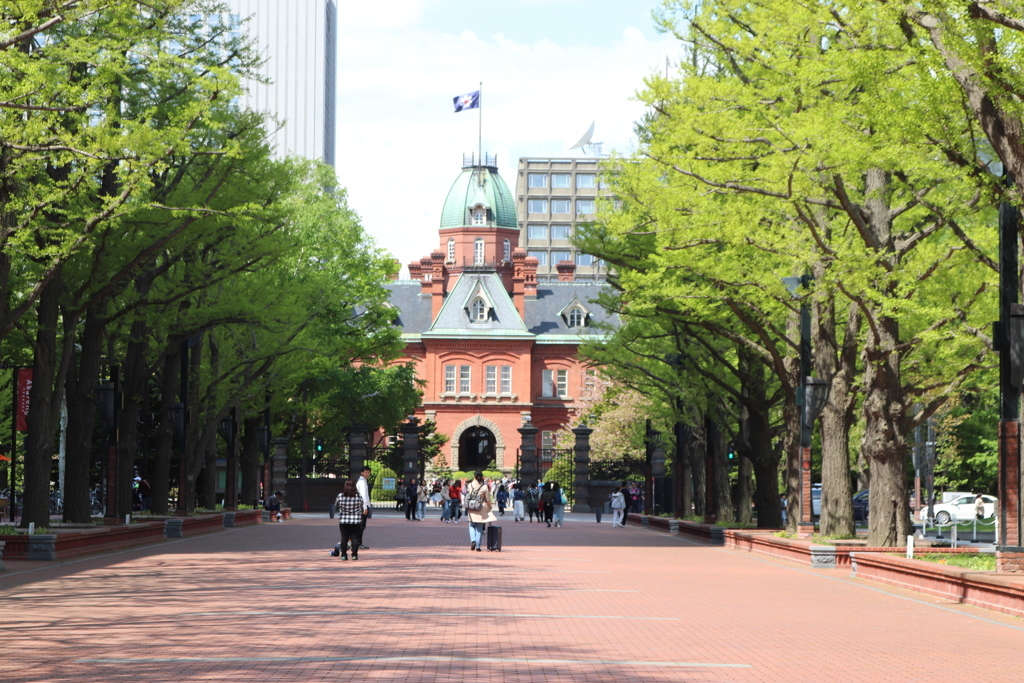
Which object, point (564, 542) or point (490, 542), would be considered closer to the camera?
point (490, 542)

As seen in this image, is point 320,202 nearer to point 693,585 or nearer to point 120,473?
point 120,473

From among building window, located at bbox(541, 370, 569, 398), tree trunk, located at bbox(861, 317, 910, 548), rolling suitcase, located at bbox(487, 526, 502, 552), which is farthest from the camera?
building window, located at bbox(541, 370, 569, 398)

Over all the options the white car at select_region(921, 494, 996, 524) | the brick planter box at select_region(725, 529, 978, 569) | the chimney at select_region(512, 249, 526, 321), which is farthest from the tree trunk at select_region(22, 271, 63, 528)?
the chimney at select_region(512, 249, 526, 321)

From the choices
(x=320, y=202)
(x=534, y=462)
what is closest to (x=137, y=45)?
(x=320, y=202)

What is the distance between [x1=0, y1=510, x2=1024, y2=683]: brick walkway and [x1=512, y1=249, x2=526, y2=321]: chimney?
232ft

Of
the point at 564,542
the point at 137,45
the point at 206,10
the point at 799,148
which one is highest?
the point at 206,10

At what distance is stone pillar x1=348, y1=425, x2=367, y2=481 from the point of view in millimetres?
56531

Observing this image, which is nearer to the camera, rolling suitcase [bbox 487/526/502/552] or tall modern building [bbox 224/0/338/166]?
rolling suitcase [bbox 487/526/502/552]

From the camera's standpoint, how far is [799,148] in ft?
62.8

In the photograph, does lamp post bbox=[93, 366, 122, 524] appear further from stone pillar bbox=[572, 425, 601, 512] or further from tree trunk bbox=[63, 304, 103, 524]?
stone pillar bbox=[572, 425, 601, 512]

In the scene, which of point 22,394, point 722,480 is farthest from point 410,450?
point 22,394

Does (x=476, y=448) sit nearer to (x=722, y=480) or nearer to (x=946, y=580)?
(x=722, y=480)

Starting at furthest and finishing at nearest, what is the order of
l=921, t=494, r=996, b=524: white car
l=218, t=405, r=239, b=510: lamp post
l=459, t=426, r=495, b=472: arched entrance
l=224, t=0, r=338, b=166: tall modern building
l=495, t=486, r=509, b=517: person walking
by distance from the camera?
→ 1. l=224, t=0, r=338, b=166: tall modern building
2. l=459, t=426, r=495, b=472: arched entrance
3. l=495, t=486, r=509, b=517: person walking
4. l=921, t=494, r=996, b=524: white car
5. l=218, t=405, r=239, b=510: lamp post

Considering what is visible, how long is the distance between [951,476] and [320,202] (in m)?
29.5
